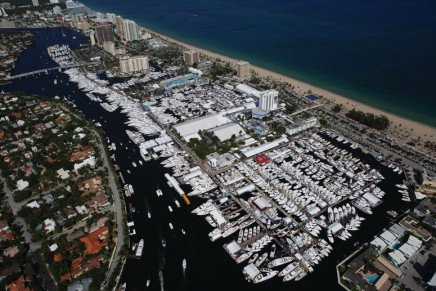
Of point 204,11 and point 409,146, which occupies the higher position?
point 204,11

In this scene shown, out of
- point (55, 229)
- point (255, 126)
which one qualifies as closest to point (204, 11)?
point (255, 126)

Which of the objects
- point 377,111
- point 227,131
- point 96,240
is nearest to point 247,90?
point 227,131

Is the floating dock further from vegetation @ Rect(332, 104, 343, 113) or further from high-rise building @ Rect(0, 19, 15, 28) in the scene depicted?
high-rise building @ Rect(0, 19, 15, 28)

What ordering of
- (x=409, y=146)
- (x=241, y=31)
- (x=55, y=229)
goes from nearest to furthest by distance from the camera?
1. (x=55, y=229)
2. (x=409, y=146)
3. (x=241, y=31)

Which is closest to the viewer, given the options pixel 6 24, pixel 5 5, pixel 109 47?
pixel 109 47

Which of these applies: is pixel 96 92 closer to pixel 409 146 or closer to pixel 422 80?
pixel 409 146

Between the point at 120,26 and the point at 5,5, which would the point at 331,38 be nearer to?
the point at 120,26

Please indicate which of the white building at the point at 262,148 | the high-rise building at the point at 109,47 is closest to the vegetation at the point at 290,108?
the white building at the point at 262,148

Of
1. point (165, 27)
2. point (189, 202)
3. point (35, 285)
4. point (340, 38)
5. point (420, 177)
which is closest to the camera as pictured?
point (35, 285)
